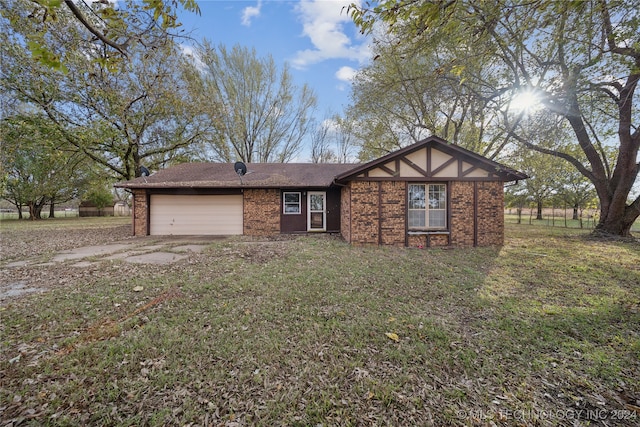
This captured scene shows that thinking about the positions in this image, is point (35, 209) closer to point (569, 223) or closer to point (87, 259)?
point (87, 259)

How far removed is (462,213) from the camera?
900cm

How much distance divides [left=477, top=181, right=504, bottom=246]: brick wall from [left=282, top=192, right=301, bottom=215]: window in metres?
7.29

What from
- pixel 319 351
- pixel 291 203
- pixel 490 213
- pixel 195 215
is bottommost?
pixel 319 351

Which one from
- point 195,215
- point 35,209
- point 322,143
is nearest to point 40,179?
point 35,209

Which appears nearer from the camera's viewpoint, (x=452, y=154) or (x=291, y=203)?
(x=452, y=154)

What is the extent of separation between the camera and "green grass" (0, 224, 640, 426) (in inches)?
81.7

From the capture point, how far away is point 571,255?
7582 millimetres

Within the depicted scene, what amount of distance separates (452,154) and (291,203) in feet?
22.6

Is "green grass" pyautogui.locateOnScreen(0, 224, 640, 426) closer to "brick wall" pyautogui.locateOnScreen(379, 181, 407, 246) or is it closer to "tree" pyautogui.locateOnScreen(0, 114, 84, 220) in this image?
"brick wall" pyautogui.locateOnScreen(379, 181, 407, 246)

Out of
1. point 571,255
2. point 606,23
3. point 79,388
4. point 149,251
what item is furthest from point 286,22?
point 571,255

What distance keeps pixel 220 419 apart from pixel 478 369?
8.04 feet

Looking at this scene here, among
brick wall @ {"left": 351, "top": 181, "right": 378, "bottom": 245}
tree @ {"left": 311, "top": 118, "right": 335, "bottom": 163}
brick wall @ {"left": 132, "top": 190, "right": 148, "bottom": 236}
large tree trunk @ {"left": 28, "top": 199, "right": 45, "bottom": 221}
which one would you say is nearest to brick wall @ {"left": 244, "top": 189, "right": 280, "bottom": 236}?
brick wall @ {"left": 351, "top": 181, "right": 378, "bottom": 245}

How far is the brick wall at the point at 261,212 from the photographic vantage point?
11.7m

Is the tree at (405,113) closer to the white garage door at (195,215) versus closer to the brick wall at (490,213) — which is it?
the brick wall at (490,213)
